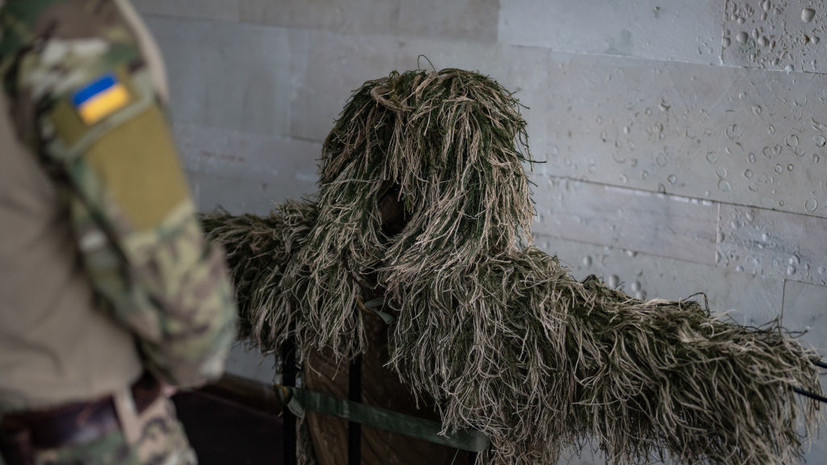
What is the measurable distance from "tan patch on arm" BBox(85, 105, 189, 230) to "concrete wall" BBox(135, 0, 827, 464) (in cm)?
152

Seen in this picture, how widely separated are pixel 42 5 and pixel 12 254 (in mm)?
283

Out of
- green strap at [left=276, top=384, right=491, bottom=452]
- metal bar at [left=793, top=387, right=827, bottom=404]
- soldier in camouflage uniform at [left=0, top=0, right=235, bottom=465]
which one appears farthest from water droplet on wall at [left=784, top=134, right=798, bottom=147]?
soldier in camouflage uniform at [left=0, top=0, right=235, bottom=465]

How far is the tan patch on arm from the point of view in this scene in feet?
2.99

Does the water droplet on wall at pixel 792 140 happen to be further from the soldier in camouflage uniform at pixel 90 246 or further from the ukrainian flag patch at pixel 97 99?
the ukrainian flag patch at pixel 97 99

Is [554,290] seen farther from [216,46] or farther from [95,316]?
[216,46]

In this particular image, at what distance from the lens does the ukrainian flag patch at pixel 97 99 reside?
2.98 ft

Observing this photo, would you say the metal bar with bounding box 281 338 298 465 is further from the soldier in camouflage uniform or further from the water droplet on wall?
Answer: the water droplet on wall

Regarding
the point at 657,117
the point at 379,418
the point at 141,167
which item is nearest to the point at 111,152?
the point at 141,167

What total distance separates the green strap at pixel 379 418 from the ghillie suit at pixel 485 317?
0.03m

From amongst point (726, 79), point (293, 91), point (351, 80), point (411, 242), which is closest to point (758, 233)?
point (726, 79)

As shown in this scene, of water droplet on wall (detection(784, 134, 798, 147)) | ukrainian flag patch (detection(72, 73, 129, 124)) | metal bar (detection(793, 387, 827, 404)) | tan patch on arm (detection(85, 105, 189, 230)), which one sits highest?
ukrainian flag patch (detection(72, 73, 129, 124))

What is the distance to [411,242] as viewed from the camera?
1.68 metres

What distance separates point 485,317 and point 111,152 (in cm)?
84

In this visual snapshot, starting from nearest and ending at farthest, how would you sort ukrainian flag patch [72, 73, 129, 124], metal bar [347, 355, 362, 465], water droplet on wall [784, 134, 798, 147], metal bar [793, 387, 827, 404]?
ukrainian flag patch [72, 73, 129, 124]
metal bar [793, 387, 827, 404]
metal bar [347, 355, 362, 465]
water droplet on wall [784, 134, 798, 147]
